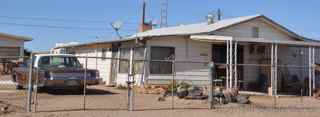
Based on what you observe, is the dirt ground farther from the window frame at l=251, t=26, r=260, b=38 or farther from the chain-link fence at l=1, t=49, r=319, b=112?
the window frame at l=251, t=26, r=260, b=38

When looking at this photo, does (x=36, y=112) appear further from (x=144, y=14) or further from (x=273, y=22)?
(x=144, y=14)

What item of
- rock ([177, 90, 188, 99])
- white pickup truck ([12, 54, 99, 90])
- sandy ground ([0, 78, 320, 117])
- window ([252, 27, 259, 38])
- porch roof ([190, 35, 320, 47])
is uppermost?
window ([252, 27, 259, 38])

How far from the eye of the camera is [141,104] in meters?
11.7

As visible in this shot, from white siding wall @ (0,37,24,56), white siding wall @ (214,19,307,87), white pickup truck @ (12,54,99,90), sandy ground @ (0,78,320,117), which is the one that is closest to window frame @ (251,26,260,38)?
white siding wall @ (214,19,307,87)

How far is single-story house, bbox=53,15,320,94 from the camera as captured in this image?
17.1m

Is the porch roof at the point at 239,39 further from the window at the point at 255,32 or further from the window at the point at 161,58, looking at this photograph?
the window at the point at 255,32

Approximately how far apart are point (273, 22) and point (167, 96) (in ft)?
28.3

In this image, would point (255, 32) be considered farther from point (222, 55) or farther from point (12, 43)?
point (12, 43)

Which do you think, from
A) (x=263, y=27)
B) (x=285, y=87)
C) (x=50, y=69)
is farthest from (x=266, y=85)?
(x=50, y=69)

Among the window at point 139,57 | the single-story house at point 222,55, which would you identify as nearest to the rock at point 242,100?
the single-story house at point 222,55

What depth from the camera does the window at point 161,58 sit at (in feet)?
56.9

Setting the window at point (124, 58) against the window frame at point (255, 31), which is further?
the window frame at point (255, 31)

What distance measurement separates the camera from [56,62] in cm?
1382

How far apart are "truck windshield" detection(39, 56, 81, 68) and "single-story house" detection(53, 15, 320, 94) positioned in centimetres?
343
